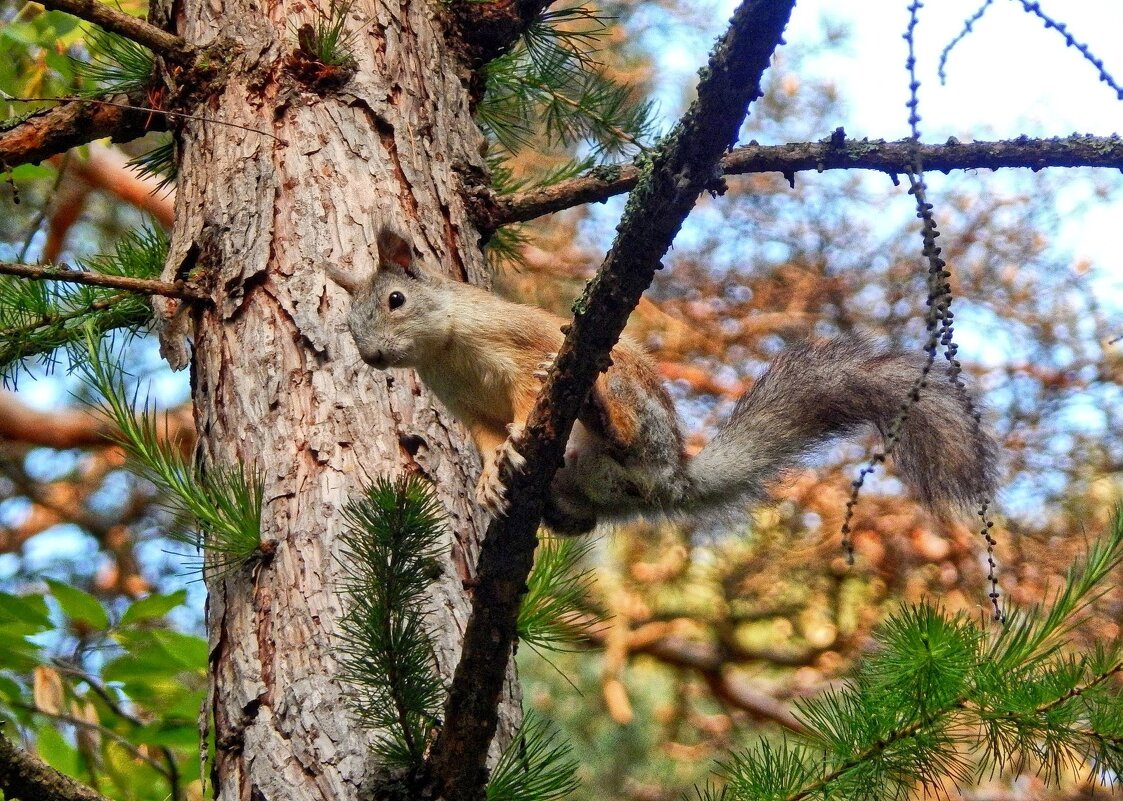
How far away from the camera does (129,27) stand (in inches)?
96.3

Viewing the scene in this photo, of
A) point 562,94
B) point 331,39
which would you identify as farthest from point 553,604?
point 562,94

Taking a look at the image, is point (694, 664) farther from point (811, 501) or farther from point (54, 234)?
point (54, 234)

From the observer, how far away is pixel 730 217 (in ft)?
16.9

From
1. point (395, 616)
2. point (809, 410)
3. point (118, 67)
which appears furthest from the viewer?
point (118, 67)

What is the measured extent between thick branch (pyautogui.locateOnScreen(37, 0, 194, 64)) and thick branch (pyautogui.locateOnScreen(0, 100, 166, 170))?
0.54ft

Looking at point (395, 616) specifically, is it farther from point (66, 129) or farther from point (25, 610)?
point (66, 129)

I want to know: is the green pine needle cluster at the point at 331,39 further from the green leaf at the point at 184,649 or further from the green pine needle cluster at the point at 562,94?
the green leaf at the point at 184,649

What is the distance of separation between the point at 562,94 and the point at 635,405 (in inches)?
47.9

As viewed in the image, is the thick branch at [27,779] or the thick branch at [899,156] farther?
the thick branch at [899,156]

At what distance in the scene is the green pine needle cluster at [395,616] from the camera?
155 centimetres

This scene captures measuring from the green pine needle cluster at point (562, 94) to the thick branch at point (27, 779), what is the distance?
82.0 inches

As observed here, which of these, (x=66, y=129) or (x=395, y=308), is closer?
(x=395, y=308)

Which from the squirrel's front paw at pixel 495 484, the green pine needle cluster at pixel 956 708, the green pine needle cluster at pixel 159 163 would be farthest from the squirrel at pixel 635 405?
the green pine needle cluster at pixel 159 163

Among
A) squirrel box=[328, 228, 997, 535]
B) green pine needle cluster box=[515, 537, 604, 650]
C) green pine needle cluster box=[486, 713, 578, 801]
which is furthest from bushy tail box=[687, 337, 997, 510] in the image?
green pine needle cluster box=[486, 713, 578, 801]
